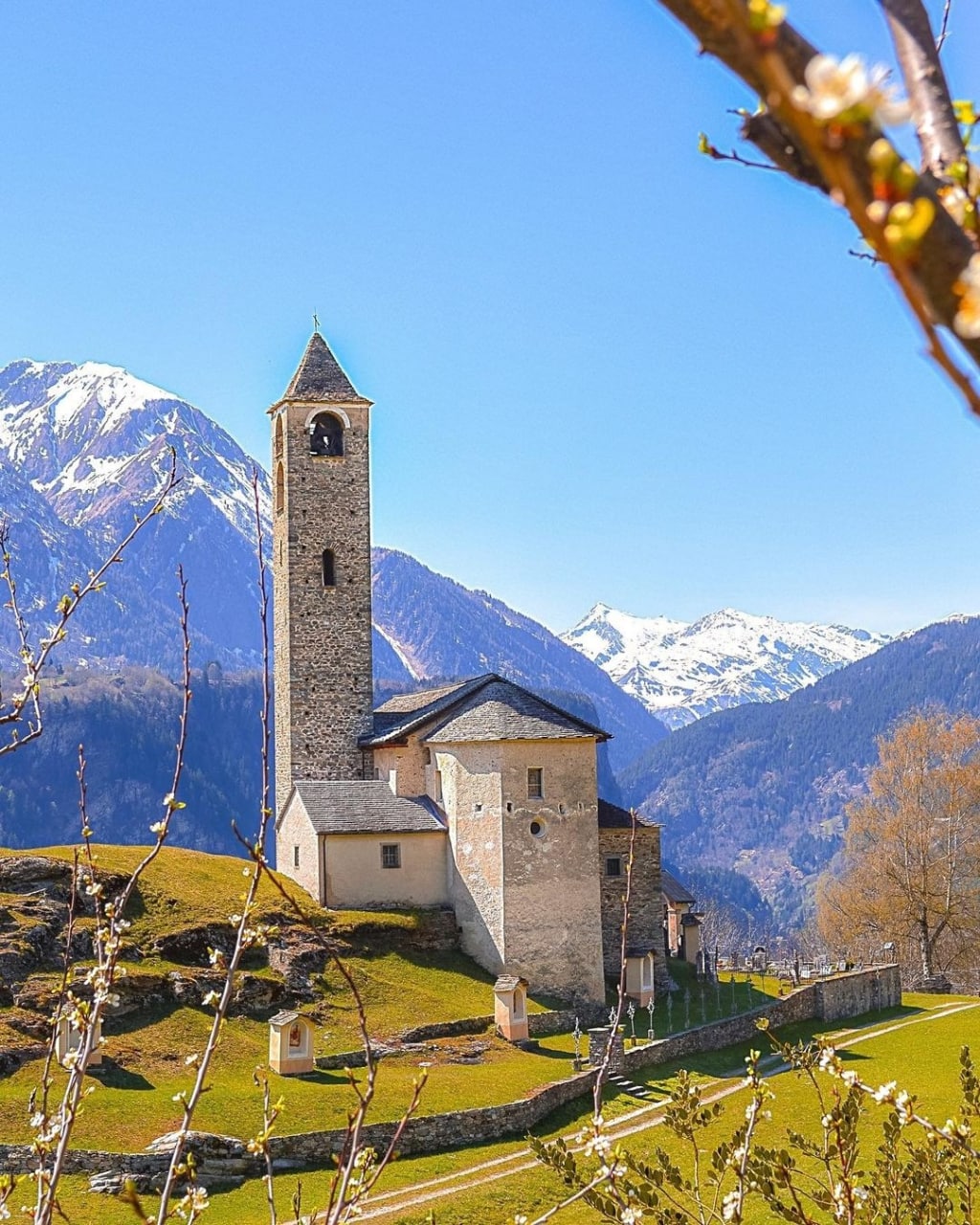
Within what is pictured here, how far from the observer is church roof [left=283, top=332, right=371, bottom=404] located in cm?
4678

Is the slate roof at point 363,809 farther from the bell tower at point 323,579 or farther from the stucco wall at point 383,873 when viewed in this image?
the bell tower at point 323,579

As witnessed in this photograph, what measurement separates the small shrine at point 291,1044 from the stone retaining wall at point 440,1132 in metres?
2.52

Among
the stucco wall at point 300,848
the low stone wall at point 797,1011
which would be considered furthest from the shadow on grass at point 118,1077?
the low stone wall at point 797,1011

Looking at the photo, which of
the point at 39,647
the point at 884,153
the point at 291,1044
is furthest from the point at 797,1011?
the point at 884,153

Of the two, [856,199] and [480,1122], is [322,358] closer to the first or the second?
[480,1122]

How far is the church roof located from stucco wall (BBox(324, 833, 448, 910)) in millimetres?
14695

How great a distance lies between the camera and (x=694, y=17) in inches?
86.3

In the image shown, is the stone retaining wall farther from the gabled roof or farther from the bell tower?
the bell tower

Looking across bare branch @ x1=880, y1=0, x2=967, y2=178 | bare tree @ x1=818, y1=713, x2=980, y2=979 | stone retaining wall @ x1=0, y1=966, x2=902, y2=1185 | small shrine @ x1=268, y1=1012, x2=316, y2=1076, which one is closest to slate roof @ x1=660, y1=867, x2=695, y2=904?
stone retaining wall @ x1=0, y1=966, x2=902, y2=1185

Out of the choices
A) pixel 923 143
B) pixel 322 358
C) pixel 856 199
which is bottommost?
pixel 856 199

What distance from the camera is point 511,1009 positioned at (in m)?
34.9

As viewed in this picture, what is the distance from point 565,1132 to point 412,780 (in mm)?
15265

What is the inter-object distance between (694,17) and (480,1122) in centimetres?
2917

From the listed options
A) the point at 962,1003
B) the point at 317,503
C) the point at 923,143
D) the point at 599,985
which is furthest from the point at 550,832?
the point at 923,143
